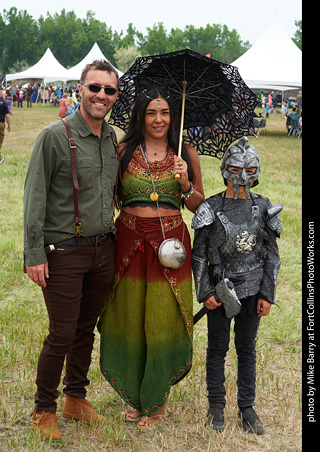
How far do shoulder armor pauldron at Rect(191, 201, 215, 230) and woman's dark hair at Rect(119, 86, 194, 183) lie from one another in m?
0.24

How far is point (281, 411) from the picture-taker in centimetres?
388

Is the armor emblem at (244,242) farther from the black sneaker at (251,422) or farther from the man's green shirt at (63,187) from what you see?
the black sneaker at (251,422)

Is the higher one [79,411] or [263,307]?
[263,307]

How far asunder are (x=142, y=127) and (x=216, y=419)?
6.48 ft

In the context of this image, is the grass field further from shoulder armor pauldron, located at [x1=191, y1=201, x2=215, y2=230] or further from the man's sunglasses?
the man's sunglasses

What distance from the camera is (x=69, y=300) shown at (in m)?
3.28

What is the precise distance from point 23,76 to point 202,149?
39.0 metres

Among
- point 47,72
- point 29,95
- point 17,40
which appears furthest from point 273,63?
point 17,40

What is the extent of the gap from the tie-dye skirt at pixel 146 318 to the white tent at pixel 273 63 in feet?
67.4

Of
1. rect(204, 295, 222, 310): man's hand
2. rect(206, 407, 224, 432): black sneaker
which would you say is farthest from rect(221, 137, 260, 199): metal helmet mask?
rect(206, 407, 224, 432): black sneaker

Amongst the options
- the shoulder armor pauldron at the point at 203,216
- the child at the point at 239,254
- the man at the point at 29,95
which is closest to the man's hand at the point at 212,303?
the child at the point at 239,254

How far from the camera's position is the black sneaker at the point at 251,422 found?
11.9ft

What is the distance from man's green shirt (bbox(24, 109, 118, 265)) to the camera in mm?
3121

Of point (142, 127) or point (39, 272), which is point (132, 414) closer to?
point (39, 272)
